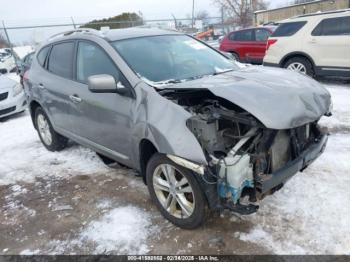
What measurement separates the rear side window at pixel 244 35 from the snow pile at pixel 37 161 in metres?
8.62

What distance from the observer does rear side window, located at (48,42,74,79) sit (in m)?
4.68

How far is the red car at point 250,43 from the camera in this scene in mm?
12445

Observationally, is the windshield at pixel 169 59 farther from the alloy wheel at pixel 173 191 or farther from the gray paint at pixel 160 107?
the alloy wheel at pixel 173 191

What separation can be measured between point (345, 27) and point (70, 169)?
7.06m

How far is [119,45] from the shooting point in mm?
4012

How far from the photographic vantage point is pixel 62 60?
490 cm

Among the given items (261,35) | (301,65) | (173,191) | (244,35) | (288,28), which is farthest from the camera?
(244,35)

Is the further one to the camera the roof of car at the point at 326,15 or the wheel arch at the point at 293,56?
the wheel arch at the point at 293,56

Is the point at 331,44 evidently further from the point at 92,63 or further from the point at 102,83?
the point at 102,83

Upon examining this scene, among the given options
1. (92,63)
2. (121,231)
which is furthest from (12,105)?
(121,231)

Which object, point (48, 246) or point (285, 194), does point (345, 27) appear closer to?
point (285, 194)

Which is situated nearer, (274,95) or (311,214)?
(274,95)

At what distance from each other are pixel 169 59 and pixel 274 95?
149 cm

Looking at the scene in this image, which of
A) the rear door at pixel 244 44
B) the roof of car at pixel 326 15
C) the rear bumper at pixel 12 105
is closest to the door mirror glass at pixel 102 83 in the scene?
the rear bumper at pixel 12 105
